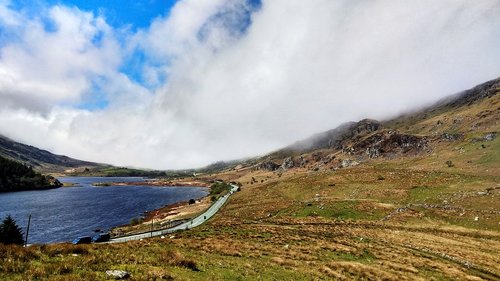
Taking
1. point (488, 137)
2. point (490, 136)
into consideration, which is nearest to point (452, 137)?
point (488, 137)

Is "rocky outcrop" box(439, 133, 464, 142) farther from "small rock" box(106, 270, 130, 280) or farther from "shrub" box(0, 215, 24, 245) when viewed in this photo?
"small rock" box(106, 270, 130, 280)

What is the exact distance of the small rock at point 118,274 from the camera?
19006 mm

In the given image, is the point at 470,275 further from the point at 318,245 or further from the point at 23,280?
the point at 23,280

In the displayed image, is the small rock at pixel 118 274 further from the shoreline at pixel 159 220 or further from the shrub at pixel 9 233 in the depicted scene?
the shoreline at pixel 159 220

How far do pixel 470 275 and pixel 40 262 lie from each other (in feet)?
127

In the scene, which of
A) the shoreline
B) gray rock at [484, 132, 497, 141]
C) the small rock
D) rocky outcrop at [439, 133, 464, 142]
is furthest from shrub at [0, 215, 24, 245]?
rocky outcrop at [439, 133, 464, 142]

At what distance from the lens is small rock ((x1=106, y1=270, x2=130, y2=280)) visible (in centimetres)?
1901

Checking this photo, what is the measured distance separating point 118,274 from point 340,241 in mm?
35460

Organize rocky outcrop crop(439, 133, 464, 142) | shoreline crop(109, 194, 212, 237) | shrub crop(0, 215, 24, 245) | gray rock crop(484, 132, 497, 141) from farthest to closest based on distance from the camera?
1. rocky outcrop crop(439, 133, 464, 142)
2. gray rock crop(484, 132, 497, 141)
3. shoreline crop(109, 194, 212, 237)
4. shrub crop(0, 215, 24, 245)

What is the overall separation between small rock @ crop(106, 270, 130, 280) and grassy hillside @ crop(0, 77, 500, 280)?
1.59 feet

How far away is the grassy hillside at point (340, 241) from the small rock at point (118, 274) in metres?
0.49

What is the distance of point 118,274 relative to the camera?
62.9 ft

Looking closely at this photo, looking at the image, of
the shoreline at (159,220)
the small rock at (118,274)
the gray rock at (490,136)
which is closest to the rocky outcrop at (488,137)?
the gray rock at (490,136)

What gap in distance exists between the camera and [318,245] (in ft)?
143
